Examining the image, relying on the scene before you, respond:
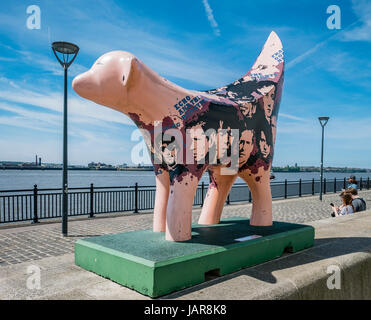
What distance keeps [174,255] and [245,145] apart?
69.1 inches

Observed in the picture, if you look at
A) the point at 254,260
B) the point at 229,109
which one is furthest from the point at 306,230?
the point at 229,109

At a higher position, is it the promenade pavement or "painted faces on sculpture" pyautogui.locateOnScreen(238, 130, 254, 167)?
"painted faces on sculpture" pyautogui.locateOnScreen(238, 130, 254, 167)

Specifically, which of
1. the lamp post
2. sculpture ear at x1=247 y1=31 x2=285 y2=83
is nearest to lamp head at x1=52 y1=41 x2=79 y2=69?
the lamp post

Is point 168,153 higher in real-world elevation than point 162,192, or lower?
higher

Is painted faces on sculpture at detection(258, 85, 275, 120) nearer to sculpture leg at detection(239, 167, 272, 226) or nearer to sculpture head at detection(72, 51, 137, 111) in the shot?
sculpture leg at detection(239, 167, 272, 226)

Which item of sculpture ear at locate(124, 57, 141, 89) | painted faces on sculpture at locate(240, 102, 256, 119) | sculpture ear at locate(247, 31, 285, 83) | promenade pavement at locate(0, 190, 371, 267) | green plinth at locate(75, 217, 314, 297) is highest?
sculpture ear at locate(247, 31, 285, 83)

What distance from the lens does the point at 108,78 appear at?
3.05 meters

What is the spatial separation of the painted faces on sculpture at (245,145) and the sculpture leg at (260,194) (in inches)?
14.1

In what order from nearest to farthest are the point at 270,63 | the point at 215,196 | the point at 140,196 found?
the point at 215,196
the point at 270,63
the point at 140,196

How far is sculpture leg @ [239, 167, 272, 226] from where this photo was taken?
4.51m

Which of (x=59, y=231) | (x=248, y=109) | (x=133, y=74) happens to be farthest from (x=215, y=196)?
(x=59, y=231)

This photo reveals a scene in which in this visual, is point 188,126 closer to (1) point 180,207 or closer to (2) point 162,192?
(1) point 180,207

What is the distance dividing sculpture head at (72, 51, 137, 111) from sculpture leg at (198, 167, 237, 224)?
2100 millimetres

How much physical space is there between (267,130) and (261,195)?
0.95 m
